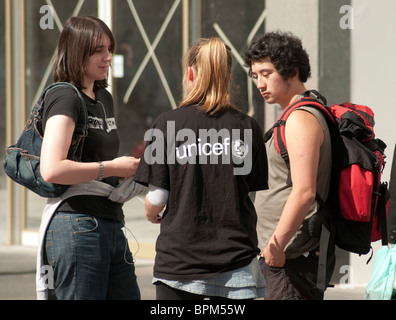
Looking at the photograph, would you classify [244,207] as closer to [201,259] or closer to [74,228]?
[201,259]

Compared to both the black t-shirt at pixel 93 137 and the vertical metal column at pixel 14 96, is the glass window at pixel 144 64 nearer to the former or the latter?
the vertical metal column at pixel 14 96

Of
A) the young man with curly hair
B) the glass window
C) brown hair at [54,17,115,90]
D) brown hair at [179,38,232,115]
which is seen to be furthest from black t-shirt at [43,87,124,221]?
the glass window

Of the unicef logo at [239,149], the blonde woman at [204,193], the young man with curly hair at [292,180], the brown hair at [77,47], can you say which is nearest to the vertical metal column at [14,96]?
the young man with curly hair at [292,180]

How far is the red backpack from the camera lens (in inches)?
137

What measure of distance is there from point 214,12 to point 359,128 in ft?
14.5

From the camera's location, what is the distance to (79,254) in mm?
3197

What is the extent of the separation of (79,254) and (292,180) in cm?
101

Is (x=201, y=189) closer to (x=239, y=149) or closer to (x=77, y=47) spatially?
(x=239, y=149)

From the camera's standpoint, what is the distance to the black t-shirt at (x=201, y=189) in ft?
10.1

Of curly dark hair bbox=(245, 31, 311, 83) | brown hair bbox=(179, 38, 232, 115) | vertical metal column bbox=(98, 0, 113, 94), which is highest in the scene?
vertical metal column bbox=(98, 0, 113, 94)

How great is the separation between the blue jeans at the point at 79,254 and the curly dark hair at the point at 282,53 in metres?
1.14

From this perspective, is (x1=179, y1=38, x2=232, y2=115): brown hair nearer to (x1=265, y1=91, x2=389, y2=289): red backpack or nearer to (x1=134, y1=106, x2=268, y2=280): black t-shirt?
(x1=134, y1=106, x2=268, y2=280): black t-shirt

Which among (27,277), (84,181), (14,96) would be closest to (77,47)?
(84,181)

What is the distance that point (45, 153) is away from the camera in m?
3.13
